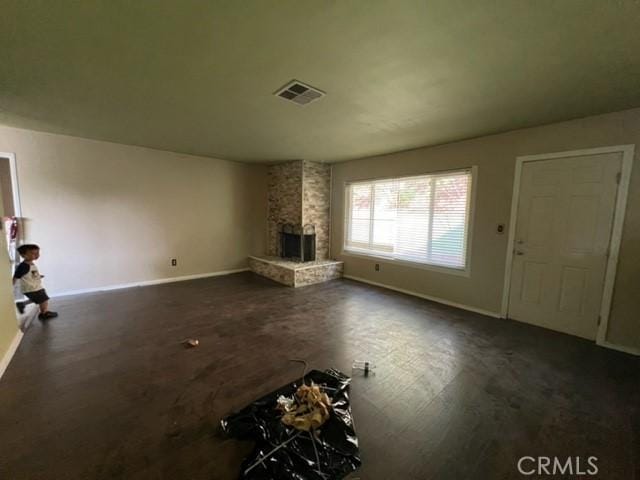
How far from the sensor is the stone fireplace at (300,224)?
5.36m

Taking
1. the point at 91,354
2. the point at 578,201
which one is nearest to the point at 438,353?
the point at 578,201

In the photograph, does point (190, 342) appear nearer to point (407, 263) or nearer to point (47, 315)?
point (47, 315)

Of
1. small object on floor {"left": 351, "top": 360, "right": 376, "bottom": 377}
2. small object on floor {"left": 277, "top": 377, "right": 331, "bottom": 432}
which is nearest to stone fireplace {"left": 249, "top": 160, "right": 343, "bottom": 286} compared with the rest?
small object on floor {"left": 351, "top": 360, "right": 376, "bottom": 377}

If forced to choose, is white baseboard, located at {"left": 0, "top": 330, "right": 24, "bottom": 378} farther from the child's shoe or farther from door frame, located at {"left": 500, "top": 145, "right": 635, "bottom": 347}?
door frame, located at {"left": 500, "top": 145, "right": 635, "bottom": 347}

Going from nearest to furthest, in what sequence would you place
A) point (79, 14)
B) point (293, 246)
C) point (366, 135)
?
point (79, 14)
point (366, 135)
point (293, 246)

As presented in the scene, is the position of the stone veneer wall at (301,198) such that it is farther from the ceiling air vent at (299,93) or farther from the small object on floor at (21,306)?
the small object on floor at (21,306)

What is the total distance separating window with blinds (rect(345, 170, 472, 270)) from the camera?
3926 millimetres

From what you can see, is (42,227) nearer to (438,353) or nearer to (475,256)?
(438,353)

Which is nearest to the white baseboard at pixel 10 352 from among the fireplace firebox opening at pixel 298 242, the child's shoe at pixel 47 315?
the child's shoe at pixel 47 315

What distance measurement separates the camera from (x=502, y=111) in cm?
270

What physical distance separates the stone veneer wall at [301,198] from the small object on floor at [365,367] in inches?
137

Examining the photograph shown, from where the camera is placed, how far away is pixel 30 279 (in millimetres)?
3180

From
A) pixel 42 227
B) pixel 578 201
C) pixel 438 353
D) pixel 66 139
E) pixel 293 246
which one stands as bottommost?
pixel 438 353

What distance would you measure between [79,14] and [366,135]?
301 cm
